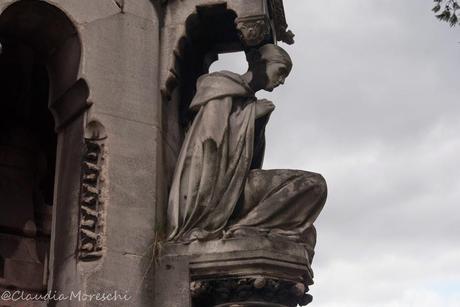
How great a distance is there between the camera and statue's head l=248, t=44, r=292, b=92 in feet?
35.1

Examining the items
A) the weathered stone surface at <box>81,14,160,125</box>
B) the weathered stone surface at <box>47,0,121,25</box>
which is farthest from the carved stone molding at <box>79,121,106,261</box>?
the weathered stone surface at <box>47,0,121,25</box>

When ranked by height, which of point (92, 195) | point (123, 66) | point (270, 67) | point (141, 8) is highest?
point (141, 8)

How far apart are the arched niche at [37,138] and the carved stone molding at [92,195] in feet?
0.44

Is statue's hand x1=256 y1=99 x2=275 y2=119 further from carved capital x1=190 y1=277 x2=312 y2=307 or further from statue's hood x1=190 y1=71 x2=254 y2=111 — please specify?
carved capital x1=190 y1=277 x2=312 y2=307

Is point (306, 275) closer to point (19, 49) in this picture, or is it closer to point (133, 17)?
point (133, 17)

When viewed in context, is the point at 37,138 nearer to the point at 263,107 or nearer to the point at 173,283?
the point at 263,107

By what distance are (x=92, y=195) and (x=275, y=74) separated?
2.39 m

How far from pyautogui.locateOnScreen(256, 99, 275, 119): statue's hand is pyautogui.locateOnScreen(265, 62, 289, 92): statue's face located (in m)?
0.29

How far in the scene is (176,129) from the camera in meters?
10.8

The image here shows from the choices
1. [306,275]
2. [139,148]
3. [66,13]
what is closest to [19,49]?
[66,13]

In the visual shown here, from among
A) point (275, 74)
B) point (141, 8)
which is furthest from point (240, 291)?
point (141, 8)

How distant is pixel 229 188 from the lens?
32.1 ft

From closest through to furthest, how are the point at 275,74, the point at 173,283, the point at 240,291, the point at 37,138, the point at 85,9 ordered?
the point at 240,291
the point at 173,283
the point at 85,9
the point at 275,74
the point at 37,138

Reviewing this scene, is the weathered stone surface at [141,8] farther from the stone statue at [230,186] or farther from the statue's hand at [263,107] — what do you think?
the statue's hand at [263,107]
